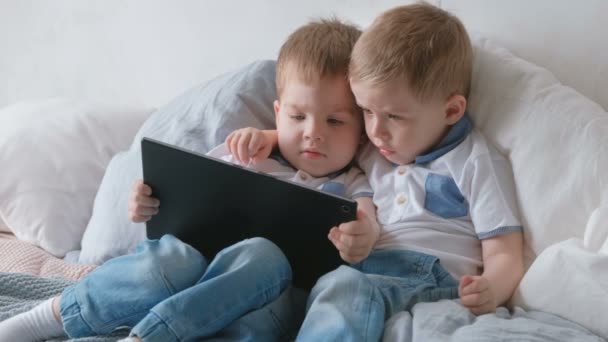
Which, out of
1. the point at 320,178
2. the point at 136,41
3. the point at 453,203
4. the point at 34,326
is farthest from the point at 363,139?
the point at 136,41

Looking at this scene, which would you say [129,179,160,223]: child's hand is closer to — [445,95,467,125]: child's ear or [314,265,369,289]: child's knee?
[314,265,369,289]: child's knee

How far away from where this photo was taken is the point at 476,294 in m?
1.00

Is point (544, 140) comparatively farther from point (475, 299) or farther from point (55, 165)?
point (55, 165)

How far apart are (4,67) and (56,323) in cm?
126

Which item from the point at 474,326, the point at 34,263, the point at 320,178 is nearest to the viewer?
the point at 474,326

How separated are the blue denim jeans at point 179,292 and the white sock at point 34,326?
0.09 ft

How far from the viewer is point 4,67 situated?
2.07 metres

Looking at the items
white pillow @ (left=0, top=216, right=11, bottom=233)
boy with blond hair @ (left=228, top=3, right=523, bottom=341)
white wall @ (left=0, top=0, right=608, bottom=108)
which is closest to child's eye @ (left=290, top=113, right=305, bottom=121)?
boy with blond hair @ (left=228, top=3, right=523, bottom=341)

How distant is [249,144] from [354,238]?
0.32 meters

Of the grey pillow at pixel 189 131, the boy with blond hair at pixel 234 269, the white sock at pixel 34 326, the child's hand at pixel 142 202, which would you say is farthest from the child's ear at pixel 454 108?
the white sock at pixel 34 326

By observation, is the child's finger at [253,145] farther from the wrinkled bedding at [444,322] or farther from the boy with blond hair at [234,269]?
the wrinkled bedding at [444,322]

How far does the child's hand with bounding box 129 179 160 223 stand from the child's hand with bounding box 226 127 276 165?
18cm

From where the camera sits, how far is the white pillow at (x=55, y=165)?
4.78 feet

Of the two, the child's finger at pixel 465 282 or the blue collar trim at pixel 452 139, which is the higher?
the blue collar trim at pixel 452 139
